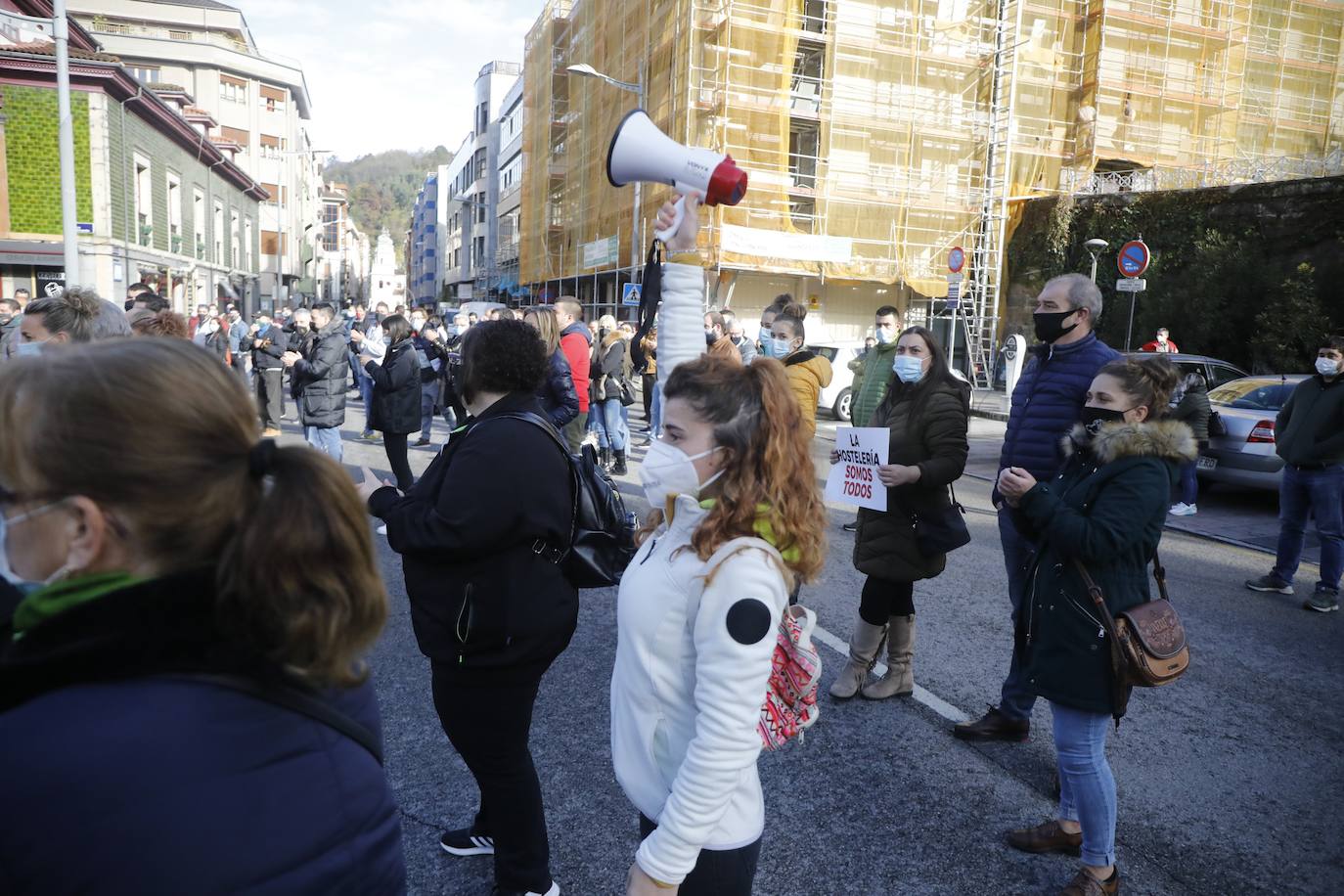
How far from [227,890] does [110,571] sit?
38cm

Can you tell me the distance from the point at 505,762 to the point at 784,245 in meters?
24.5

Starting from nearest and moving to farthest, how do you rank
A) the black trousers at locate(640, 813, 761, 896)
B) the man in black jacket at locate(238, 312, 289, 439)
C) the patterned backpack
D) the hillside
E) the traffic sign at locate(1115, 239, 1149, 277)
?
the black trousers at locate(640, 813, 761, 896) → the patterned backpack → the man in black jacket at locate(238, 312, 289, 439) → the traffic sign at locate(1115, 239, 1149, 277) → the hillside

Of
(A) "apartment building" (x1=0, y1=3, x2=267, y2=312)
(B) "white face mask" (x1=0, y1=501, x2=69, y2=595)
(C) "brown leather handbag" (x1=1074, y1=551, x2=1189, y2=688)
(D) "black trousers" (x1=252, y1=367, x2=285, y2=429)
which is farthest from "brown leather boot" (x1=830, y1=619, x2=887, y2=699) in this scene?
(A) "apartment building" (x1=0, y1=3, x2=267, y2=312)

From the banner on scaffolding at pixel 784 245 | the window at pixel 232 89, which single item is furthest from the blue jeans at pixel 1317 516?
the window at pixel 232 89

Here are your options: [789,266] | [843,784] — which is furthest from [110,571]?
[789,266]

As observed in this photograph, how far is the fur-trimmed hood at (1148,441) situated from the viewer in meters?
2.80

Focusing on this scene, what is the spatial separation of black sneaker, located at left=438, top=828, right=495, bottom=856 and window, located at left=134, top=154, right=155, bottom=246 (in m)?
28.6

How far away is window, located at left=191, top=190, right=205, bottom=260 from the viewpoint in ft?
107

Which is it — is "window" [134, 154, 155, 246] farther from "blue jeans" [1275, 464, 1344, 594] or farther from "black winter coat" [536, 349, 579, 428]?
"blue jeans" [1275, 464, 1344, 594]

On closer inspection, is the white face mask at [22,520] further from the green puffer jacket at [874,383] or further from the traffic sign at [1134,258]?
the traffic sign at [1134,258]

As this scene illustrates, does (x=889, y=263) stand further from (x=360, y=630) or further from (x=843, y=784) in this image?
(x=360, y=630)

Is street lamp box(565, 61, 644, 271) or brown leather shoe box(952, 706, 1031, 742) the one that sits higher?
street lamp box(565, 61, 644, 271)

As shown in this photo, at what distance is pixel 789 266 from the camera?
26562 millimetres

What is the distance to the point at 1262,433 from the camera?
30.8ft
